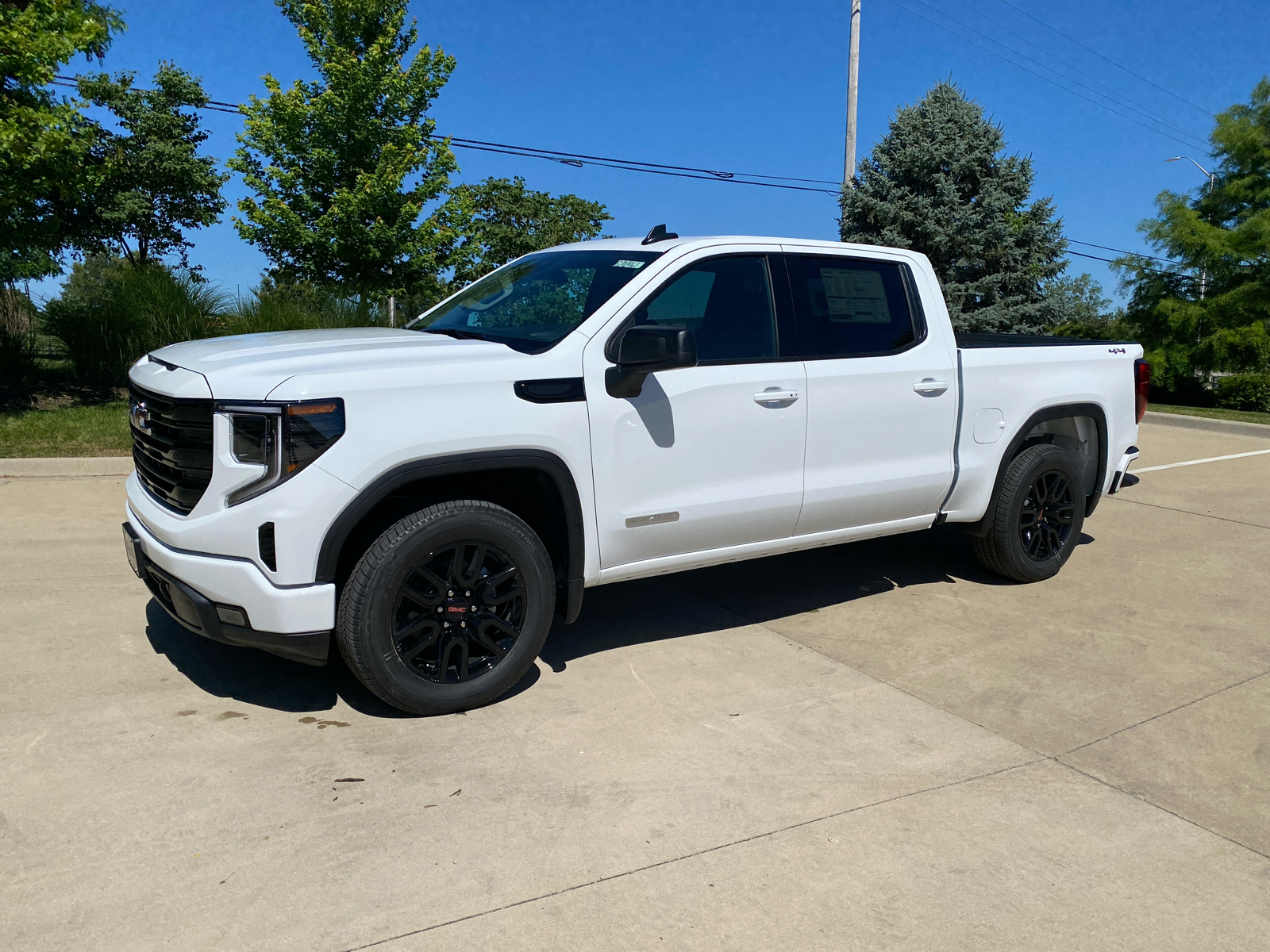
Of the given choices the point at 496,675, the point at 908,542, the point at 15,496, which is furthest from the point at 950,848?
the point at 15,496

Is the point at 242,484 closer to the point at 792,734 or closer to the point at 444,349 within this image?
the point at 444,349

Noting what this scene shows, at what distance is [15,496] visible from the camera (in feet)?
24.7

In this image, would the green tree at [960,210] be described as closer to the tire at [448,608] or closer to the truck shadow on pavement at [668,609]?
the truck shadow on pavement at [668,609]

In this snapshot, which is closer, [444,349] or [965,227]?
[444,349]

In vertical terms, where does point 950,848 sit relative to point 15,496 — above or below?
below

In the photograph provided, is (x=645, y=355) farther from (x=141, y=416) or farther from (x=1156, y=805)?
(x=1156, y=805)

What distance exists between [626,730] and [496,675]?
581 millimetres

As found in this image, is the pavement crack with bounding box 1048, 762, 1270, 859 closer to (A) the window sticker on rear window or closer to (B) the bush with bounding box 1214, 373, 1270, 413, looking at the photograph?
(A) the window sticker on rear window

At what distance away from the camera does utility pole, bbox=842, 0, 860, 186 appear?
71.7 feet

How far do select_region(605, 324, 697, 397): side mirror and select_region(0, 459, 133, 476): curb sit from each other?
6.00m

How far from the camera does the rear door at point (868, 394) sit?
4973mm

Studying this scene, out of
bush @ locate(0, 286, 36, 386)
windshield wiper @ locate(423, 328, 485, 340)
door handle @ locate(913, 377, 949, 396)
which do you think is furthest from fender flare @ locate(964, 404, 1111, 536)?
bush @ locate(0, 286, 36, 386)

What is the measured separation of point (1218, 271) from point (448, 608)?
2323cm

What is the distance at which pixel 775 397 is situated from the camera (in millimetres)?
4719
